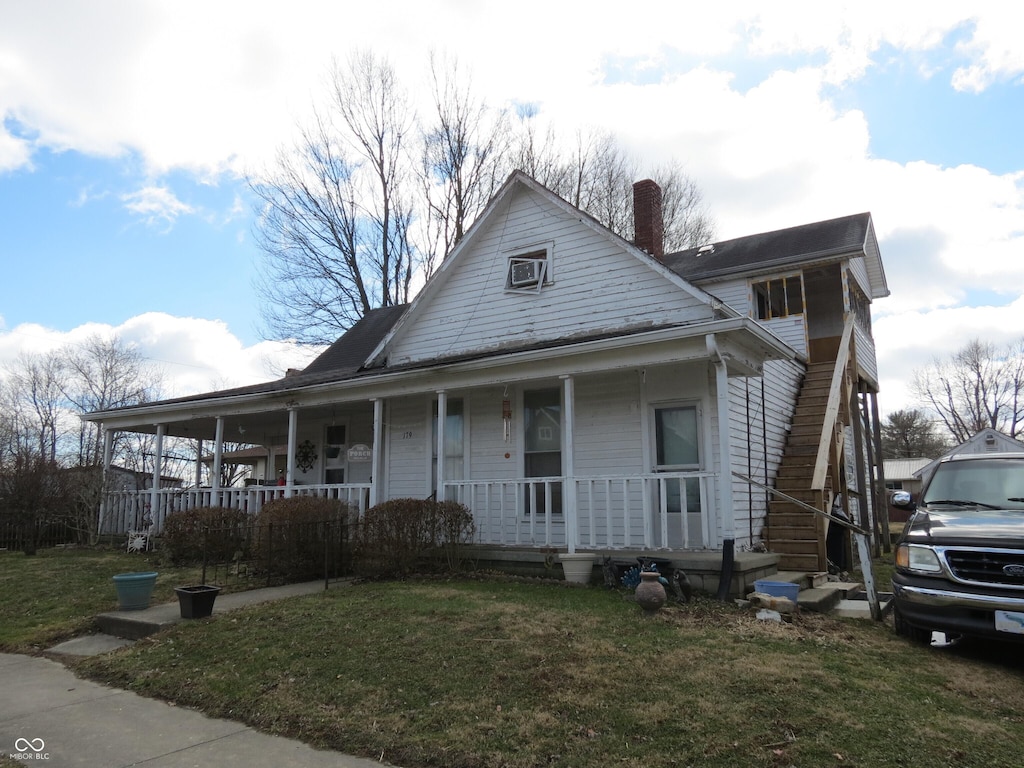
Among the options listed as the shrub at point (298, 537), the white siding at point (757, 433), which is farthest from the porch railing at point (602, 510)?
the shrub at point (298, 537)

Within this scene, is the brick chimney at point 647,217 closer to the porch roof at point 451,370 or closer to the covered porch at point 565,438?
the porch roof at point 451,370

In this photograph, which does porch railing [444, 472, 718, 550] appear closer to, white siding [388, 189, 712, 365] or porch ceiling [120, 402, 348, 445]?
white siding [388, 189, 712, 365]

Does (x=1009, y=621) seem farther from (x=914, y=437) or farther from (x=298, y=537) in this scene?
(x=914, y=437)

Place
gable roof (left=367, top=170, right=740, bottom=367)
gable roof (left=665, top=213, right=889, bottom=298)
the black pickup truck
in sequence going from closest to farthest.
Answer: the black pickup truck → gable roof (left=367, top=170, right=740, bottom=367) → gable roof (left=665, top=213, right=889, bottom=298)

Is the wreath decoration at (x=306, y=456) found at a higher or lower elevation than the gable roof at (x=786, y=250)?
lower

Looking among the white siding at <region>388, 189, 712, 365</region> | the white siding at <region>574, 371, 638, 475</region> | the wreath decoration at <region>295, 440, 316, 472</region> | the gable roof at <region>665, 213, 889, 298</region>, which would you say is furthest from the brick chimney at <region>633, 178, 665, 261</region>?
the wreath decoration at <region>295, 440, 316, 472</region>

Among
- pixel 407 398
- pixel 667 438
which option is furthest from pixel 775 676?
pixel 407 398

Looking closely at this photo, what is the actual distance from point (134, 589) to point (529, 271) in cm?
798

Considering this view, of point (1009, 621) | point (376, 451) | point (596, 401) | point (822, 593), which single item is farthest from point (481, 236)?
point (1009, 621)

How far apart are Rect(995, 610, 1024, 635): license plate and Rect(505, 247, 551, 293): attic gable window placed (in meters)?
8.49

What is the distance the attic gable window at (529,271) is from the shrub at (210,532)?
6.24m

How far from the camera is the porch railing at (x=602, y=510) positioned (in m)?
9.15

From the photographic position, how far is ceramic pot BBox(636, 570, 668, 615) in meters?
6.99

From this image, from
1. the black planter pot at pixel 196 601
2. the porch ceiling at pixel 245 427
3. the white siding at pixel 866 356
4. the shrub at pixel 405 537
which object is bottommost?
the black planter pot at pixel 196 601
